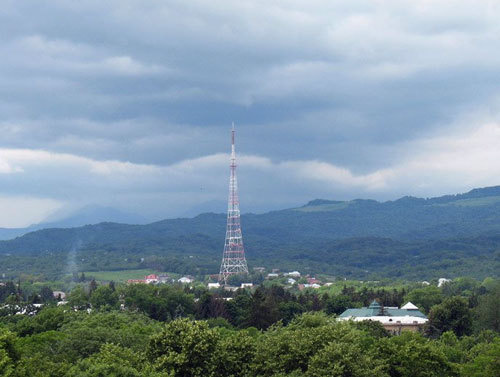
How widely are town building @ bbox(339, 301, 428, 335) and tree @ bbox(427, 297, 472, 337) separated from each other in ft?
8.90

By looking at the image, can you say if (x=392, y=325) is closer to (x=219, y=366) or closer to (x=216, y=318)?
(x=216, y=318)

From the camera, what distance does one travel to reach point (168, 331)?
51.2 metres

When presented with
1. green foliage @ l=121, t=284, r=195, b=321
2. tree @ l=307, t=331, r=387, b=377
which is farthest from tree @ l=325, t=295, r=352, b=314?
tree @ l=307, t=331, r=387, b=377

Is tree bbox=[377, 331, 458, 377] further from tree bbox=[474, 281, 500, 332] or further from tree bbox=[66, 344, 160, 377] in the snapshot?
tree bbox=[474, 281, 500, 332]

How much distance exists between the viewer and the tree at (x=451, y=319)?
9300 centimetres

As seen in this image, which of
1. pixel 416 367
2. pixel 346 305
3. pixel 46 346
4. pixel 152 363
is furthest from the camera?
pixel 346 305

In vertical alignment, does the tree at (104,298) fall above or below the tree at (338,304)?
above

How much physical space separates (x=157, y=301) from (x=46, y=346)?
50288 mm

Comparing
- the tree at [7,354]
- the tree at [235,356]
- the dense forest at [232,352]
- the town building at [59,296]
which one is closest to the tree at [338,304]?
the dense forest at [232,352]

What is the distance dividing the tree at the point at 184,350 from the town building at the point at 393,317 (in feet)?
153

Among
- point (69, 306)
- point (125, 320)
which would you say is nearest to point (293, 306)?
point (69, 306)

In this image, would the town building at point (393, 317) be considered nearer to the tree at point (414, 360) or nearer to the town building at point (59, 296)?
the tree at point (414, 360)

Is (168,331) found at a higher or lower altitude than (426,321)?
higher

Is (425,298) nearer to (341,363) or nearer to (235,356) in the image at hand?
(235,356)
